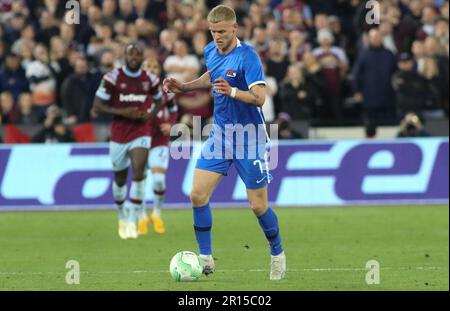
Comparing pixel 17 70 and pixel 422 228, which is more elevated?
pixel 17 70

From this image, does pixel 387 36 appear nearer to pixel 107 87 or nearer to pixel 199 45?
pixel 199 45

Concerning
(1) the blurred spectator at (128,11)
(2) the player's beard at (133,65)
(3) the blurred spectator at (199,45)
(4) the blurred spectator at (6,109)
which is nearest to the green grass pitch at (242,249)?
(2) the player's beard at (133,65)

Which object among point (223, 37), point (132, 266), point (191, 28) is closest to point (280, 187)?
point (191, 28)

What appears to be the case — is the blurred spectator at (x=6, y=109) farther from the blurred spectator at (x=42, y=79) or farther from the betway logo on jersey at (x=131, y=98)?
the betway logo on jersey at (x=131, y=98)

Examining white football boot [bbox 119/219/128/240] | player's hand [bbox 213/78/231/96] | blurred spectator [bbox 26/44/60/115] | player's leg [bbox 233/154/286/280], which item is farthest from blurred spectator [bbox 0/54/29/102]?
player's hand [bbox 213/78/231/96]

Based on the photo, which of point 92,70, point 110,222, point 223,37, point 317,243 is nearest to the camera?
point 223,37

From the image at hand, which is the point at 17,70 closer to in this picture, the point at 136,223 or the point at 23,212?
the point at 23,212

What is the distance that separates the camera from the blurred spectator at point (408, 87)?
71.0 feet

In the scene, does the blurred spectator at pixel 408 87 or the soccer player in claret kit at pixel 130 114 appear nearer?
the soccer player in claret kit at pixel 130 114

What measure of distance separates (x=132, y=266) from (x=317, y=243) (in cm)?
338

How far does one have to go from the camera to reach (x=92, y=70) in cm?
2202

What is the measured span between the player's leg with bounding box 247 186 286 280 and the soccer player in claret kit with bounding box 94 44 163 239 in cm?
467

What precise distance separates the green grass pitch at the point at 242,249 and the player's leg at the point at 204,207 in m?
0.24

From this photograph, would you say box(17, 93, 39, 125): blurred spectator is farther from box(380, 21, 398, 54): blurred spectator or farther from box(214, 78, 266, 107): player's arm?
box(214, 78, 266, 107): player's arm
